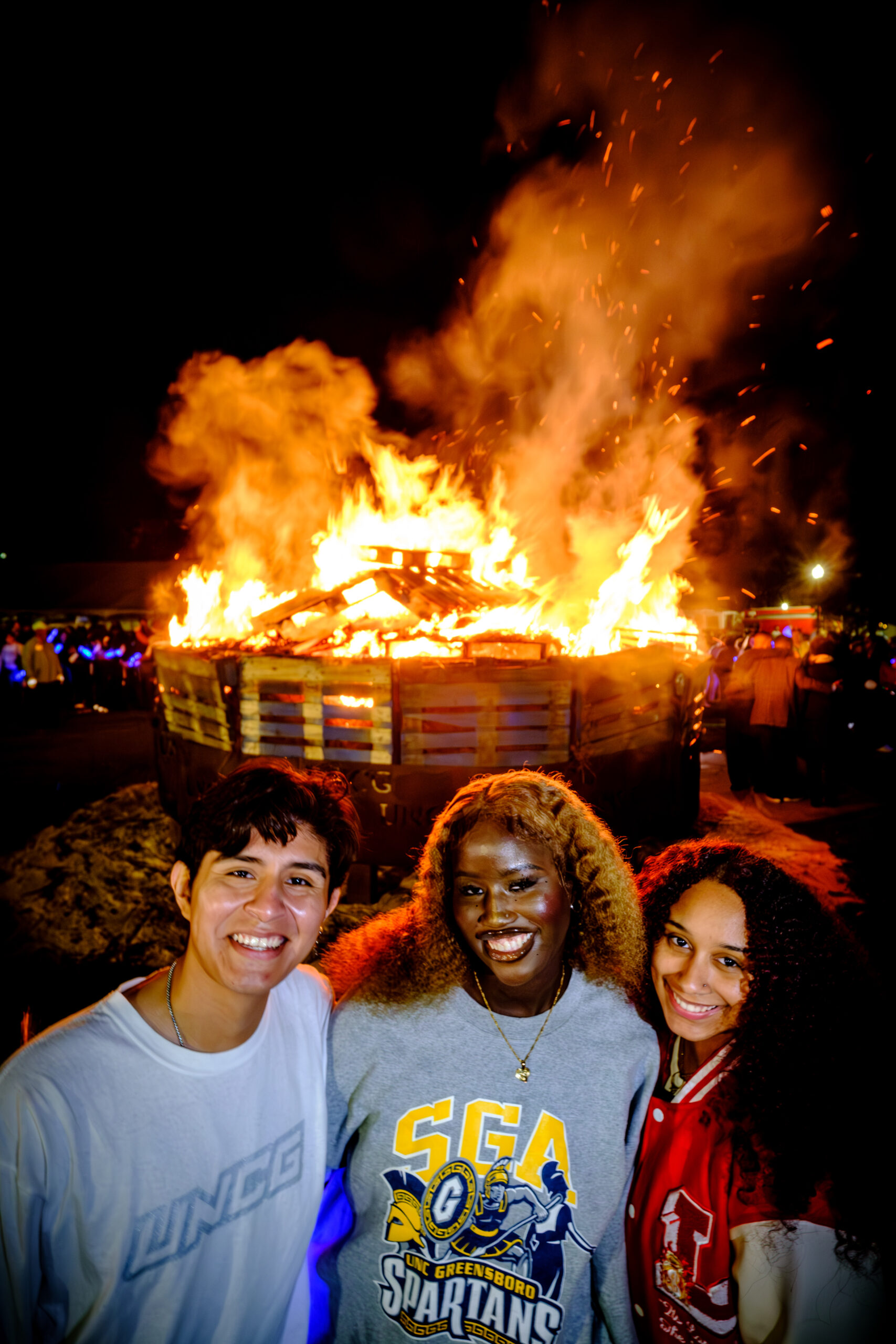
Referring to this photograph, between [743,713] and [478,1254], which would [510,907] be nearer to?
[478,1254]

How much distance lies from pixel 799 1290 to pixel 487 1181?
86 centimetres

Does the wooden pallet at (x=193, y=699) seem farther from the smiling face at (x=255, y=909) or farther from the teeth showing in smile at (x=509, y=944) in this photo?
the teeth showing in smile at (x=509, y=944)

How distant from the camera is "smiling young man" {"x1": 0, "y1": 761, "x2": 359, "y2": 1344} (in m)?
1.65

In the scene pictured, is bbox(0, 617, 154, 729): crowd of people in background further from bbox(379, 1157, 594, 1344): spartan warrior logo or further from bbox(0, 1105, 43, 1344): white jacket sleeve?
bbox(379, 1157, 594, 1344): spartan warrior logo

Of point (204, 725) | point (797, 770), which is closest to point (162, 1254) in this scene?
point (204, 725)

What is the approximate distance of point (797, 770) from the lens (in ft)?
39.5

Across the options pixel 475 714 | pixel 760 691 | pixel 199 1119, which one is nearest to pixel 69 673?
pixel 475 714

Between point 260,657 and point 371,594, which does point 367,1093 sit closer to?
point 260,657

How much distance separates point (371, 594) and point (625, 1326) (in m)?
9.44

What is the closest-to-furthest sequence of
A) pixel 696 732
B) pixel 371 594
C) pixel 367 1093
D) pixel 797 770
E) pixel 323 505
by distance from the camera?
1. pixel 367 1093
2. pixel 696 732
3. pixel 371 594
4. pixel 797 770
5. pixel 323 505

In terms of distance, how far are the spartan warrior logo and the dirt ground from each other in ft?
4.69

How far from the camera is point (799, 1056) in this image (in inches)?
79.6

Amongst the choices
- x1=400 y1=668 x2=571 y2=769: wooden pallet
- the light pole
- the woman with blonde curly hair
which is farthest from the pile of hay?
the light pole

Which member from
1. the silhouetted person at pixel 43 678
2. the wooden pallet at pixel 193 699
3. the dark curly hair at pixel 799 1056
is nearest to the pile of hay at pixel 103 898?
the wooden pallet at pixel 193 699
